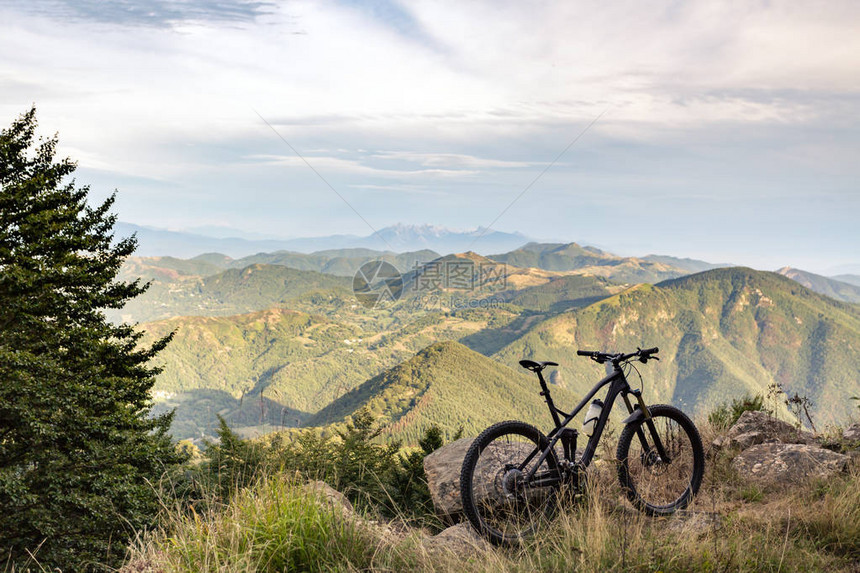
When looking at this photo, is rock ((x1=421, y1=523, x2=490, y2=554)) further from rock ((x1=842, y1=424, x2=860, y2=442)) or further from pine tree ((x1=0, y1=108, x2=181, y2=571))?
pine tree ((x1=0, y1=108, x2=181, y2=571))

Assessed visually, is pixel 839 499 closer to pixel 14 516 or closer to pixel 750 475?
pixel 750 475

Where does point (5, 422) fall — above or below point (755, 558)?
below

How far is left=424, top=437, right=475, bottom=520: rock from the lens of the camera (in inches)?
273

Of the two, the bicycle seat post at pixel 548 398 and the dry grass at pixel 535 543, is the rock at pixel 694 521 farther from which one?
the bicycle seat post at pixel 548 398

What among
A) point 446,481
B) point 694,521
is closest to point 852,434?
point 694,521

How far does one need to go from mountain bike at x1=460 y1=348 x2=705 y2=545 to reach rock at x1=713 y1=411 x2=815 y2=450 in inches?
95.3

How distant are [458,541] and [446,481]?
2.02 m

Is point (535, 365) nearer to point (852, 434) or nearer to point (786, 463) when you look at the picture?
point (786, 463)

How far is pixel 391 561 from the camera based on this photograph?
4.13 m

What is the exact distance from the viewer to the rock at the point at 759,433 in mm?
7840

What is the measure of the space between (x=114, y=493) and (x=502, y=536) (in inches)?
981

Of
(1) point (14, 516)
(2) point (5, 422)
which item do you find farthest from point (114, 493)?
(2) point (5, 422)

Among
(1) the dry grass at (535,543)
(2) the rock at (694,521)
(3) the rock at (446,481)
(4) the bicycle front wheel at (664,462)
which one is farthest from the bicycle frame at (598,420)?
(3) the rock at (446,481)

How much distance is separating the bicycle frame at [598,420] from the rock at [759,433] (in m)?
2.80
